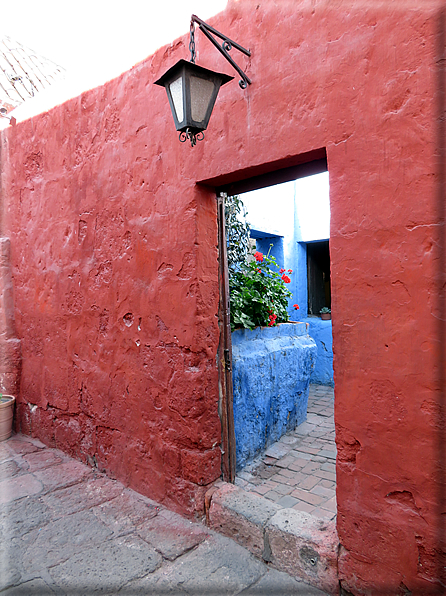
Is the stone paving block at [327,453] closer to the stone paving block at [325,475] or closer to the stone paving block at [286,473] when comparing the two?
the stone paving block at [325,475]

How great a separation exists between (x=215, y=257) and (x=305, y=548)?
73.6 inches

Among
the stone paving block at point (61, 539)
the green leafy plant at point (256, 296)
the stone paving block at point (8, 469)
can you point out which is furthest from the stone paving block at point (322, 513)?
the stone paving block at point (8, 469)

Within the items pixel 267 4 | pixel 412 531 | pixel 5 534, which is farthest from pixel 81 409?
pixel 267 4

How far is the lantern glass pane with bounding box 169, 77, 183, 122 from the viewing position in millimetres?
2150

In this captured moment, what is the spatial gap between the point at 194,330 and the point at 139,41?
2320 mm

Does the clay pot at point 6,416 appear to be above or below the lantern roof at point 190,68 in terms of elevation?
below

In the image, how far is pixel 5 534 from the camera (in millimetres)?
2713

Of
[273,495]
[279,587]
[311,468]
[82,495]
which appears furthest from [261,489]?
[82,495]

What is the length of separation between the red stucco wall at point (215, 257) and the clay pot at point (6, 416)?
1.60ft

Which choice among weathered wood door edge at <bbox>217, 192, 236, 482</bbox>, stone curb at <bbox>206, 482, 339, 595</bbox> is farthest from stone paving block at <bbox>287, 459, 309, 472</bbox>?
stone curb at <bbox>206, 482, 339, 595</bbox>

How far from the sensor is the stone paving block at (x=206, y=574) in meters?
2.18

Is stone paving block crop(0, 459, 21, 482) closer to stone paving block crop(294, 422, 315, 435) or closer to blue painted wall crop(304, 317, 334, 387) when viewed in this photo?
stone paving block crop(294, 422, 315, 435)

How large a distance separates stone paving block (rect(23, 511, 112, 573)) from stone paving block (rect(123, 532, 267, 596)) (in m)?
0.55

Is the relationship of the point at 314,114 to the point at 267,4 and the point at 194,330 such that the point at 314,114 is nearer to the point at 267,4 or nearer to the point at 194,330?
the point at 267,4
